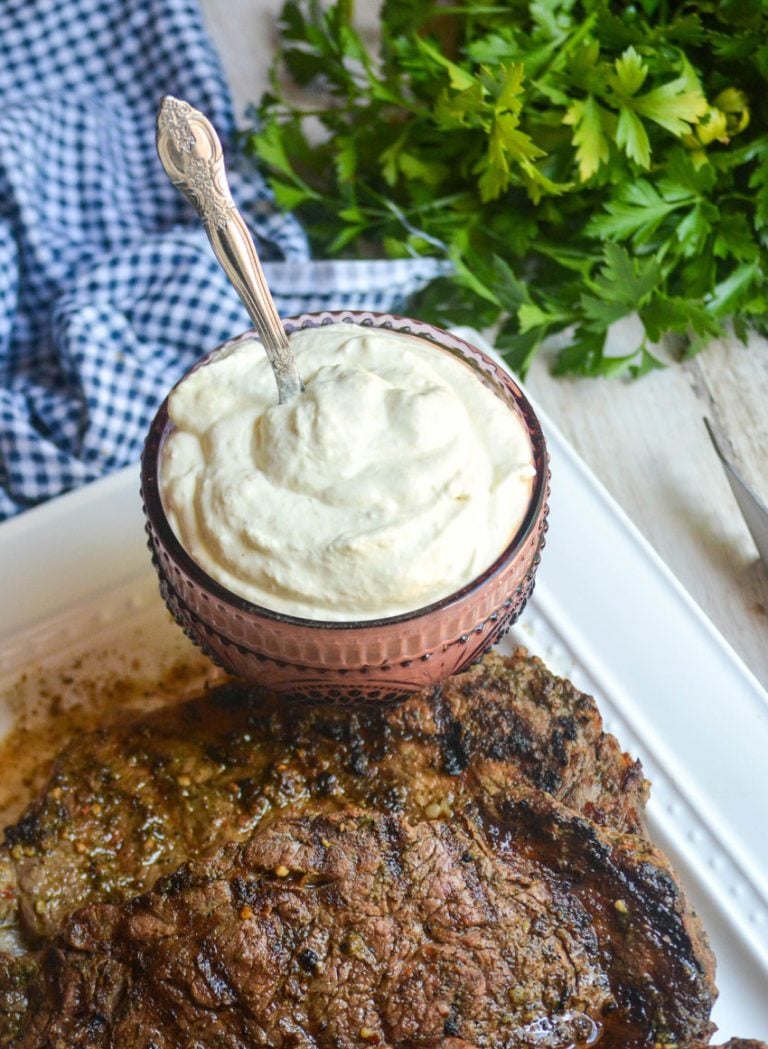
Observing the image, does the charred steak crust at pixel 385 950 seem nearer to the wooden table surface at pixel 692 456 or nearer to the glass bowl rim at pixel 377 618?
the glass bowl rim at pixel 377 618

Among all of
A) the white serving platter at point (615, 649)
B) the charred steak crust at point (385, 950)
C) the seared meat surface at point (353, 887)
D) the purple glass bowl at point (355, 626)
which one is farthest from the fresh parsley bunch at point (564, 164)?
the charred steak crust at point (385, 950)

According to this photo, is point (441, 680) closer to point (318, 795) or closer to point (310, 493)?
point (318, 795)

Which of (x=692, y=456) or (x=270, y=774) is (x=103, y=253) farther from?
(x=270, y=774)

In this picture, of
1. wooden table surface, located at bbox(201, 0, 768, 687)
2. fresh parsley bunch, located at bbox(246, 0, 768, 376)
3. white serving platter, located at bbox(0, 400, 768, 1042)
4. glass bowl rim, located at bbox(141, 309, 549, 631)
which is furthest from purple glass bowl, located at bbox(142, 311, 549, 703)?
fresh parsley bunch, located at bbox(246, 0, 768, 376)

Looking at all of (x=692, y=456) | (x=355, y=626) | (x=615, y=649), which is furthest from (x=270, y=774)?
(x=692, y=456)

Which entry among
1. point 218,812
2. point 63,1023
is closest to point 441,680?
point 218,812

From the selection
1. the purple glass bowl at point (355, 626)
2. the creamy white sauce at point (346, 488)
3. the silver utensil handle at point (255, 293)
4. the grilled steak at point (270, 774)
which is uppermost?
the silver utensil handle at point (255, 293)
